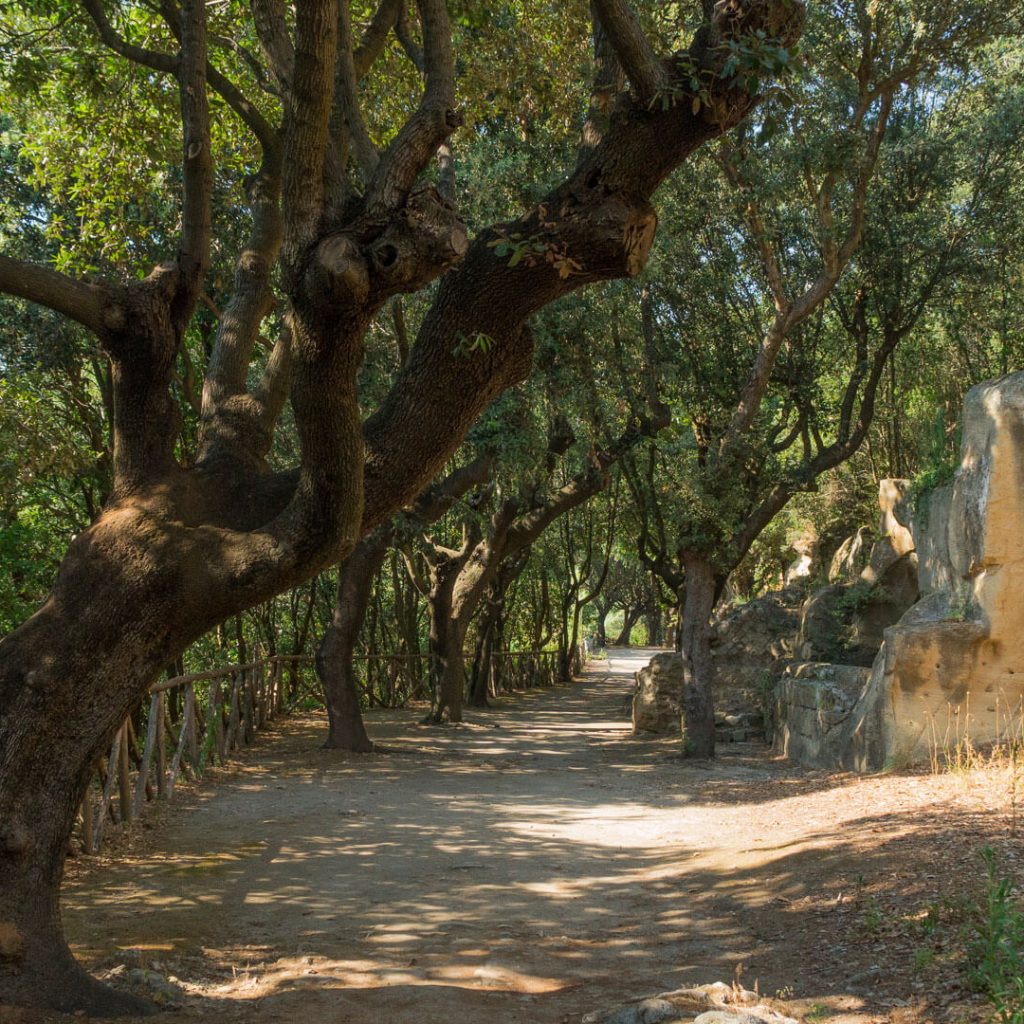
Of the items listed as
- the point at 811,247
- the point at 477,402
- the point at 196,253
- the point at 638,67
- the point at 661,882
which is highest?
the point at 811,247

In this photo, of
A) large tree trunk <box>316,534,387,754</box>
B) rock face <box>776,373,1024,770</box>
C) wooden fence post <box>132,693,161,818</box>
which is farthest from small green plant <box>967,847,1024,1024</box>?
large tree trunk <box>316,534,387,754</box>

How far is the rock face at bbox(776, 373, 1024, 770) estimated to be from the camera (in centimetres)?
1008

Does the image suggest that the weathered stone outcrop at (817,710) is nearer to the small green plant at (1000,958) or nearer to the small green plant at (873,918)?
the small green plant at (873,918)

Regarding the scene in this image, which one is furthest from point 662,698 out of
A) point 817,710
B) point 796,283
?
point 796,283

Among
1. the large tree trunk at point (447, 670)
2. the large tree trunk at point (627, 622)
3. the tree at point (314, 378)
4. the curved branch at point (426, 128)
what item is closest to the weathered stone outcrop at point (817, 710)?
the large tree trunk at point (447, 670)

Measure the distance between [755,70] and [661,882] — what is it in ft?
18.4

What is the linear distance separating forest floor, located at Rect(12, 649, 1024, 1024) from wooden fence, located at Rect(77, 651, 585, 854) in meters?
0.36

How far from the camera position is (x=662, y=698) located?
17.8 meters

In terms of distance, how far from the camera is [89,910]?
6.52 m

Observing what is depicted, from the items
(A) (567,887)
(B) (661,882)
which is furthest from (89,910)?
(B) (661,882)

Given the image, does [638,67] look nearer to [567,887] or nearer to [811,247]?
[567,887]

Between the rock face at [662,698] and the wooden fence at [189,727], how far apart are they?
6.20 m

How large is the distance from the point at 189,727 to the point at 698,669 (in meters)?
6.64

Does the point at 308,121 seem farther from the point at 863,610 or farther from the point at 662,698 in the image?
the point at 662,698
